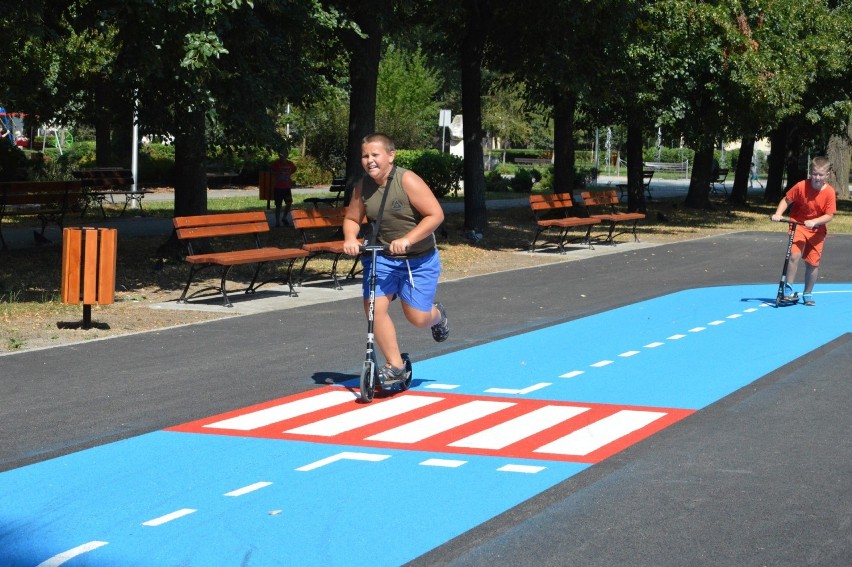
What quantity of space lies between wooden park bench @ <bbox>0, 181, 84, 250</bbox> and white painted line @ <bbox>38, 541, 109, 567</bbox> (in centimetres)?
1510

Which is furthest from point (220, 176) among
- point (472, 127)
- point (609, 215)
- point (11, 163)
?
point (609, 215)

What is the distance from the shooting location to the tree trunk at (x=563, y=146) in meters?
29.2

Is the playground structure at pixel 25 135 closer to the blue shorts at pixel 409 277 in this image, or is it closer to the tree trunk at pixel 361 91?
the tree trunk at pixel 361 91

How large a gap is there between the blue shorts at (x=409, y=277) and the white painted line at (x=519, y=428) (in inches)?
47.2

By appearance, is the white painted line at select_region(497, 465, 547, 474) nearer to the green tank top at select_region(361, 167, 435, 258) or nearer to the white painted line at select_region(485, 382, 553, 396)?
the green tank top at select_region(361, 167, 435, 258)

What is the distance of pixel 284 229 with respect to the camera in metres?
25.8

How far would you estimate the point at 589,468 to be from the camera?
7645mm

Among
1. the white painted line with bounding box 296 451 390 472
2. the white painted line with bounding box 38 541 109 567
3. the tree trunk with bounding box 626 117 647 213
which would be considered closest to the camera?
the white painted line with bounding box 38 541 109 567

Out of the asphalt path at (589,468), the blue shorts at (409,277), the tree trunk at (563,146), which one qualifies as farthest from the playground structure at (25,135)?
the blue shorts at (409,277)

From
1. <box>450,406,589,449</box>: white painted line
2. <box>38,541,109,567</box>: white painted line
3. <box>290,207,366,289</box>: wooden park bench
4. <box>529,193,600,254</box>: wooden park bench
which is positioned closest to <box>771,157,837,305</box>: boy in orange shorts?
<box>290,207,366,289</box>: wooden park bench

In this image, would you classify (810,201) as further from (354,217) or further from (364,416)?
(364,416)

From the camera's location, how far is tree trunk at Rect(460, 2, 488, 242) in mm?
25719

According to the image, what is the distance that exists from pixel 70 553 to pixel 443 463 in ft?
8.42

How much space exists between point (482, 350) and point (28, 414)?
15.5ft
